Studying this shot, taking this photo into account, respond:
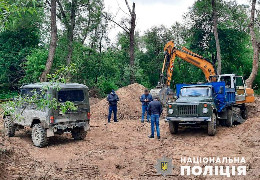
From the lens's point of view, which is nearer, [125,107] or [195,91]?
[195,91]

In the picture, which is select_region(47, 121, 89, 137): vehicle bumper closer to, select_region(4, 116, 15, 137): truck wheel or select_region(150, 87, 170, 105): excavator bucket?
select_region(4, 116, 15, 137): truck wheel

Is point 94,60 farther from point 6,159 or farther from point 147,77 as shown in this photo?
point 6,159

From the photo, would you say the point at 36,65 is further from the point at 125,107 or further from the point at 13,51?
the point at 125,107

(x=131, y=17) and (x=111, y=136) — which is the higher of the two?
(x=131, y=17)

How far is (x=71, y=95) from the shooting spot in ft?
33.3

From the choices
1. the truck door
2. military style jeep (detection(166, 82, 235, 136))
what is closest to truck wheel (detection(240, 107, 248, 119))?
the truck door

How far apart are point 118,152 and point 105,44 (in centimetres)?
2744

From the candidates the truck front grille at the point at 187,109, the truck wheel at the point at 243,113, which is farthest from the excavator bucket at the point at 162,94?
the truck front grille at the point at 187,109

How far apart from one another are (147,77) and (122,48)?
5241mm

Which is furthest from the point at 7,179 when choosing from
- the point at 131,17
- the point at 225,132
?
the point at 131,17

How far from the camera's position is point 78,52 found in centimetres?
2792

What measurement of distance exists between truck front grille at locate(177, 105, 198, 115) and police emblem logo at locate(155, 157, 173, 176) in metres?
3.57

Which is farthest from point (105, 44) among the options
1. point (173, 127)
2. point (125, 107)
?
point (173, 127)

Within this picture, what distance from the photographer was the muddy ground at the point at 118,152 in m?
6.91
